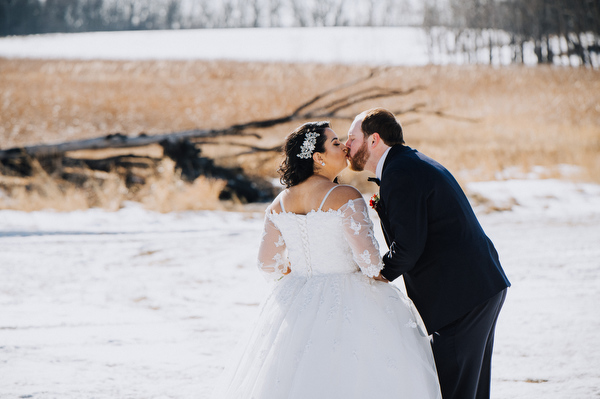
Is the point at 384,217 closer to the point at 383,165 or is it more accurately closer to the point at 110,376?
the point at 383,165

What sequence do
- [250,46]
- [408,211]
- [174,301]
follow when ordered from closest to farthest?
[408,211], [174,301], [250,46]

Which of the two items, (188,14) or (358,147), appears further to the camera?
(188,14)

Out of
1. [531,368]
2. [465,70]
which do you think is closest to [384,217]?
[531,368]

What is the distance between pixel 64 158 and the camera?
8805 millimetres

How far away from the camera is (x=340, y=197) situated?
1.95 meters

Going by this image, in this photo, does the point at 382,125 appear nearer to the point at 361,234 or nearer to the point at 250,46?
the point at 361,234

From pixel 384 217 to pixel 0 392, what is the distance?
1.99m

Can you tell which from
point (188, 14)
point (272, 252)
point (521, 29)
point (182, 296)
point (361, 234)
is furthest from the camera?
point (188, 14)

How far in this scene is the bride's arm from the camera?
1917 mm

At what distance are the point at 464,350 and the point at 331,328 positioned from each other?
466 millimetres

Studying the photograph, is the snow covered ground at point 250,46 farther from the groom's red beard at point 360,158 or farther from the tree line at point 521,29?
the groom's red beard at point 360,158


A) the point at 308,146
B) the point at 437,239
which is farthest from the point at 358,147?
the point at 437,239

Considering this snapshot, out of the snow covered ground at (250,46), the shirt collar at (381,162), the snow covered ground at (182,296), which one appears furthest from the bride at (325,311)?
the snow covered ground at (250,46)

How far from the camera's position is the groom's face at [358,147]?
6.55ft
